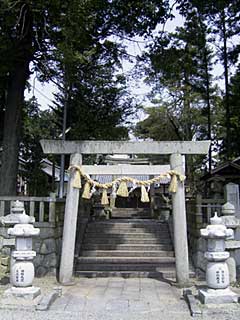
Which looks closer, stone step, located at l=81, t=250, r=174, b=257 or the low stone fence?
the low stone fence

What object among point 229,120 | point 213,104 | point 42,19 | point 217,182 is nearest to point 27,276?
point 42,19

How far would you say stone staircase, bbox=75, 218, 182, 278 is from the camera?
1038 centimetres

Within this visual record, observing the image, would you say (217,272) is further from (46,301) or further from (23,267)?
(23,267)

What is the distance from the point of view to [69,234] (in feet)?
30.6

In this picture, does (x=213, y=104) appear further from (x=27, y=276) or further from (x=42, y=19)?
(x=27, y=276)

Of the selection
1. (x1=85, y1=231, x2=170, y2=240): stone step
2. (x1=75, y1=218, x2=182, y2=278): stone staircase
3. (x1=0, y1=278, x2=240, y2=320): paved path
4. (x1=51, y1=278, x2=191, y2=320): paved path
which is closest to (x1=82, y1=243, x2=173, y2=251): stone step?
(x1=75, y1=218, x2=182, y2=278): stone staircase

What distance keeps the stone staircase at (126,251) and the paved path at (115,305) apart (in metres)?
0.99

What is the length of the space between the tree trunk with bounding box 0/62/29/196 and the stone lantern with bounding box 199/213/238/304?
7.05m

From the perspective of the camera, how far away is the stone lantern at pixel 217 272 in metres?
6.51

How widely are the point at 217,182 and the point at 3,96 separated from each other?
9897 millimetres

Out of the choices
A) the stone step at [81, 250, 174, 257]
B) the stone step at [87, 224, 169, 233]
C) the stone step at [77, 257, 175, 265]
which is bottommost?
the stone step at [77, 257, 175, 265]

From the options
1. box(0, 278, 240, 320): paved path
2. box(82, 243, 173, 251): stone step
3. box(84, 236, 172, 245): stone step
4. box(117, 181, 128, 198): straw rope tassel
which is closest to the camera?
box(0, 278, 240, 320): paved path

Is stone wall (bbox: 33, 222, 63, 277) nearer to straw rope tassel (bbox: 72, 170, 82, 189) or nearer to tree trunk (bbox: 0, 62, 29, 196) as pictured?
straw rope tassel (bbox: 72, 170, 82, 189)

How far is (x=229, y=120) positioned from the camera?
21.3m
